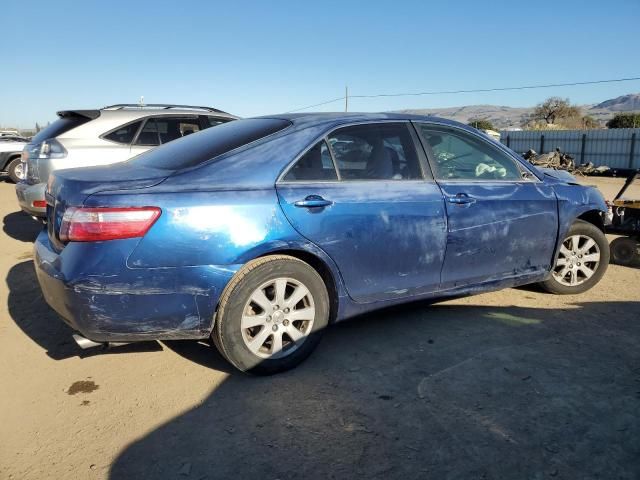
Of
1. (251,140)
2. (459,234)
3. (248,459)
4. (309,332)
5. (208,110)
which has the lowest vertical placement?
(248,459)

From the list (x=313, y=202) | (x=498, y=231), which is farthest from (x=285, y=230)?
(x=498, y=231)

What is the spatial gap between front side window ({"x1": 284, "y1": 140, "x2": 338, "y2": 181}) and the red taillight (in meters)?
0.89

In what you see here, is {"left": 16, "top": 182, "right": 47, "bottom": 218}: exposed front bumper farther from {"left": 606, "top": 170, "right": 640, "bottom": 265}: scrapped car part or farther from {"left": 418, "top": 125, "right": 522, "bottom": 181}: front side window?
{"left": 606, "top": 170, "right": 640, "bottom": 265}: scrapped car part

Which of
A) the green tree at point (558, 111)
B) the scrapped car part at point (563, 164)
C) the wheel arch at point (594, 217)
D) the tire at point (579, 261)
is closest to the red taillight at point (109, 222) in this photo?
the tire at point (579, 261)

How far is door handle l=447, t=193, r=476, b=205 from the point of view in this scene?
3.82m

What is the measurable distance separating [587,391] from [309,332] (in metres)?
1.67

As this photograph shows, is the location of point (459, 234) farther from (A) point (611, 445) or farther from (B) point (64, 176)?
(B) point (64, 176)

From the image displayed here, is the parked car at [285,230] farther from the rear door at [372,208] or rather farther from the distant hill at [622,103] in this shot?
the distant hill at [622,103]

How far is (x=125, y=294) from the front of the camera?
9.29 feet

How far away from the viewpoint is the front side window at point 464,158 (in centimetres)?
394

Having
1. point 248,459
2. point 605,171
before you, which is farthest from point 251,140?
point 605,171

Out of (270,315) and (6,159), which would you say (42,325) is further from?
(6,159)

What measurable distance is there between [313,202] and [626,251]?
4.58m

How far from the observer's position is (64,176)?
3229 mm
